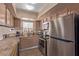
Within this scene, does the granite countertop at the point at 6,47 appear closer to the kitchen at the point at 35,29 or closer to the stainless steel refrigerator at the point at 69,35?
the kitchen at the point at 35,29

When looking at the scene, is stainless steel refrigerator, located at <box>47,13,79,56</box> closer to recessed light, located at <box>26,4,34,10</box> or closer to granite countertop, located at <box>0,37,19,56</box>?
recessed light, located at <box>26,4,34,10</box>

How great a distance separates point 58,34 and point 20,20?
577mm

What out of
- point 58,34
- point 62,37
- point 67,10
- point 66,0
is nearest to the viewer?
point 66,0

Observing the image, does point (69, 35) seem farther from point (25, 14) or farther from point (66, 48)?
point (25, 14)

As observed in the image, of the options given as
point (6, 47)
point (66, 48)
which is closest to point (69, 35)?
point (66, 48)

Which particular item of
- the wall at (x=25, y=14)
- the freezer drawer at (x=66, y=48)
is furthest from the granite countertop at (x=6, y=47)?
the freezer drawer at (x=66, y=48)

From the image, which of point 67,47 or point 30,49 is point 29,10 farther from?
point 67,47

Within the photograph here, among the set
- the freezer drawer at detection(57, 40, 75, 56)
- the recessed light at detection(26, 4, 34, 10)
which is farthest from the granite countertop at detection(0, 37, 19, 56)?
the freezer drawer at detection(57, 40, 75, 56)

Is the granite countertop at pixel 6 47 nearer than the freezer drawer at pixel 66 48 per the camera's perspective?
Yes

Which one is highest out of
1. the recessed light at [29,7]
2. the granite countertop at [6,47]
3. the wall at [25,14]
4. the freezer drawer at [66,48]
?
the recessed light at [29,7]

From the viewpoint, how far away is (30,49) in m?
1.53

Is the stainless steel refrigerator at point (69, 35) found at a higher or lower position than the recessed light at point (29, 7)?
lower

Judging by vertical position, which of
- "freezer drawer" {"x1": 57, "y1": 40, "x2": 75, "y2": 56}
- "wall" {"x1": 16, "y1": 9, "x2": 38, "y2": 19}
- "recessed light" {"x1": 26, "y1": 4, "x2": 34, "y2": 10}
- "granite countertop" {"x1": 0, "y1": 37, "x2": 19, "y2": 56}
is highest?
"recessed light" {"x1": 26, "y1": 4, "x2": 34, "y2": 10}

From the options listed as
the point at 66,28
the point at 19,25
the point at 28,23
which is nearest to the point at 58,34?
the point at 66,28
